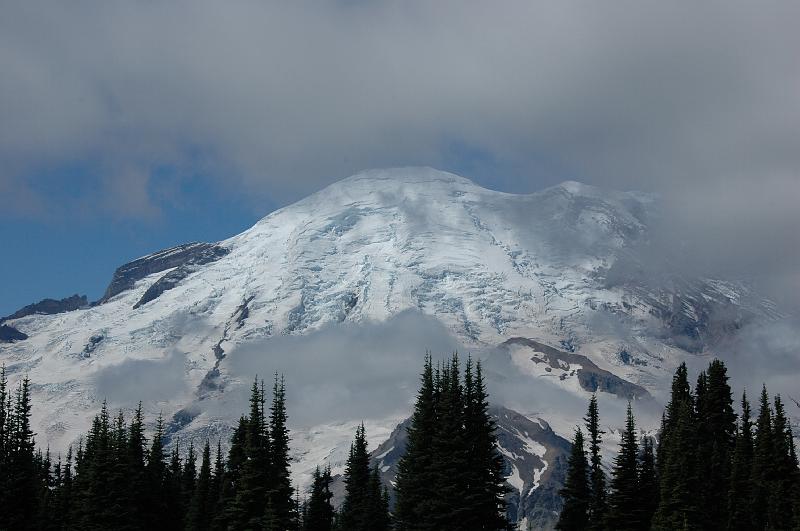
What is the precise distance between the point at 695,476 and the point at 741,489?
28170 mm

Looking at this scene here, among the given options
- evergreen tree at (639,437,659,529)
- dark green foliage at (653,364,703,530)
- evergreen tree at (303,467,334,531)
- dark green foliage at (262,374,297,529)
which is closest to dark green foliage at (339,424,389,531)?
evergreen tree at (303,467,334,531)

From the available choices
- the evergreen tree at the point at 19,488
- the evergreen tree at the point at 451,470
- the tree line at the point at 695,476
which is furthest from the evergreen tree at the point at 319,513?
the evergreen tree at the point at 451,470

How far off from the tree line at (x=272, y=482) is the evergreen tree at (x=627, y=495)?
9555 millimetres

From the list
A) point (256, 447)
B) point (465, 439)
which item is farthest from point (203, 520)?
point (465, 439)

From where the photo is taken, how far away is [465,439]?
83.6 metres

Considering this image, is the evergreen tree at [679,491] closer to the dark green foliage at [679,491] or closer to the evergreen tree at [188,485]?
the dark green foliage at [679,491]

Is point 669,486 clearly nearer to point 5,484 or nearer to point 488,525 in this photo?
point 488,525

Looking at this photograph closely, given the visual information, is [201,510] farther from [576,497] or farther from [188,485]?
[576,497]

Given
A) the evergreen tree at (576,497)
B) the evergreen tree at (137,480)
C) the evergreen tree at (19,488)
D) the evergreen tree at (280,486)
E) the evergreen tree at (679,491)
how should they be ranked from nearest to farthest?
the evergreen tree at (679,491) → the evergreen tree at (280,486) → the evergreen tree at (19,488) → the evergreen tree at (137,480) → the evergreen tree at (576,497)

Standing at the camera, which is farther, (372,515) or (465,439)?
(372,515)

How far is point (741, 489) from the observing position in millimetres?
108625

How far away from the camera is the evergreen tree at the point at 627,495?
89438 millimetres

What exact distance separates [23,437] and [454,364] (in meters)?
46.9

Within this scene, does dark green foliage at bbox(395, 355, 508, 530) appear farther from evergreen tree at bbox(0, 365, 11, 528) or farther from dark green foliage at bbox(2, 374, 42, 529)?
evergreen tree at bbox(0, 365, 11, 528)
